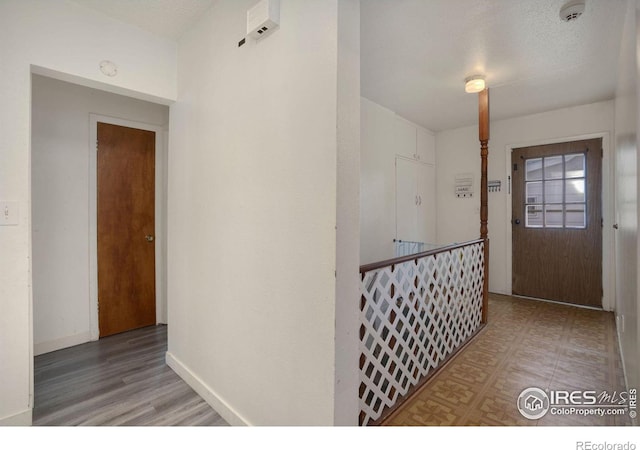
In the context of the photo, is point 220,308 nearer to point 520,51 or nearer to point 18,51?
point 18,51

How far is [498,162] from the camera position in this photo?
14.3ft

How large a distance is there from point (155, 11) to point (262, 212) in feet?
5.19

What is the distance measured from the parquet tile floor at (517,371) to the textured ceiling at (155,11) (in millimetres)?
2841

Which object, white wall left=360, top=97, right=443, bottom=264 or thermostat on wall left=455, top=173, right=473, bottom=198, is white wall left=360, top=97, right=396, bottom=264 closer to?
white wall left=360, top=97, right=443, bottom=264

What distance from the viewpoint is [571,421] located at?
172 cm

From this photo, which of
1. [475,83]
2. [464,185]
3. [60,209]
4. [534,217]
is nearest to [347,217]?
[475,83]

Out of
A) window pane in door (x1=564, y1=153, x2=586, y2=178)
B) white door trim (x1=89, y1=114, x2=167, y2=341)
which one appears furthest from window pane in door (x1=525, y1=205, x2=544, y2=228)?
white door trim (x1=89, y1=114, x2=167, y2=341)

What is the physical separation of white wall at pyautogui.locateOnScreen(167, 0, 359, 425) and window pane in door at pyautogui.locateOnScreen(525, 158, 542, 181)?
3920mm

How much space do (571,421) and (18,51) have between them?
3776 millimetres

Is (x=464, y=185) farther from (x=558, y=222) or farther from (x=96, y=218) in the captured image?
(x=96, y=218)

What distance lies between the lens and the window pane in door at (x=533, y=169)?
401cm

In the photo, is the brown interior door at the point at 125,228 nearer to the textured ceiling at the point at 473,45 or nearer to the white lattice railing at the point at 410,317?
the textured ceiling at the point at 473,45
